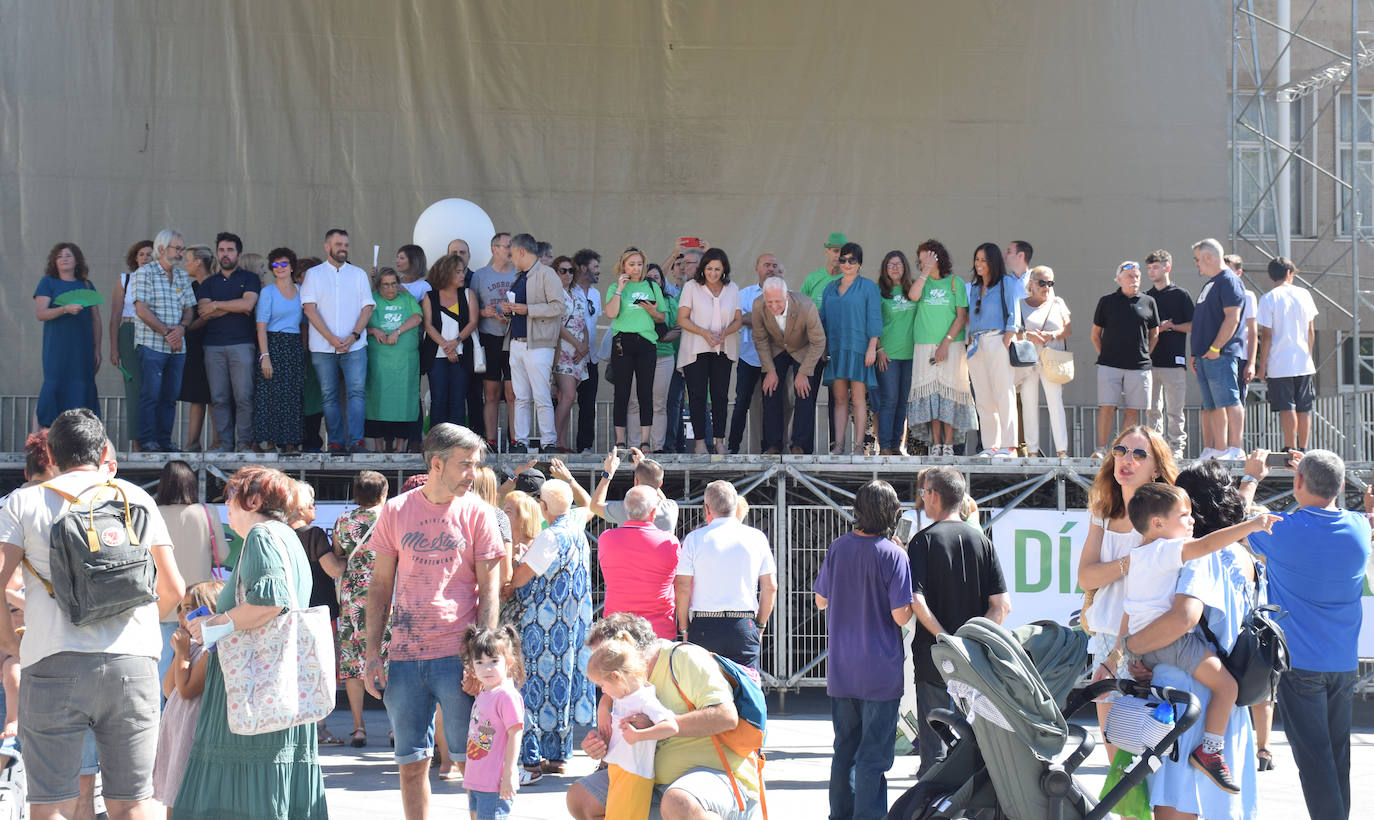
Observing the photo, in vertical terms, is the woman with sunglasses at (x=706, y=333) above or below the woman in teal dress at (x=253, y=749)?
above

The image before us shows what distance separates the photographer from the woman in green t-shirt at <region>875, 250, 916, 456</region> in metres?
10.3

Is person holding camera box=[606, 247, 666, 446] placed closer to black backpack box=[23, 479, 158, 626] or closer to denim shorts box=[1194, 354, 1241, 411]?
denim shorts box=[1194, 354, 1241, 411]

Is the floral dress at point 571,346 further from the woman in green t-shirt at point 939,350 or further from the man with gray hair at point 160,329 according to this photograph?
the man with gray hair at point 160,329

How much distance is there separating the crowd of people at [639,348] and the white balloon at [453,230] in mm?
1620

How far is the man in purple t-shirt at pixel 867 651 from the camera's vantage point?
593 centimetres

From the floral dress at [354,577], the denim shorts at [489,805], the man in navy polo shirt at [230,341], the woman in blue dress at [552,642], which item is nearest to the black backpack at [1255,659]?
the denim shorts at [489,805]

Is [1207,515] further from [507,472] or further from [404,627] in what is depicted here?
[507,472]

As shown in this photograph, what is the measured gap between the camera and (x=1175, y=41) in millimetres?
14211

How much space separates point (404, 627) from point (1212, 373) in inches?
274

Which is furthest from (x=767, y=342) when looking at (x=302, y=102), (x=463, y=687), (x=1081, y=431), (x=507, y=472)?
(x=302, y=102)

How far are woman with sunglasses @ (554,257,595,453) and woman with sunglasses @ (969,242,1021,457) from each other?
9.68 ft

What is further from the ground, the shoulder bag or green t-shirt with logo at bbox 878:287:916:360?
green t-shirt with logo at bbox 878:287:916:360

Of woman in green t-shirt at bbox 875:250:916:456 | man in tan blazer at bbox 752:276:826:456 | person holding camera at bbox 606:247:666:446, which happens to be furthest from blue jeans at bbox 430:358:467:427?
woman in green t-shirt at bbox 875:250:916:456

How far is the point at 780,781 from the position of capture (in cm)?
746
